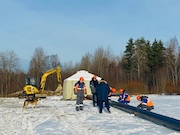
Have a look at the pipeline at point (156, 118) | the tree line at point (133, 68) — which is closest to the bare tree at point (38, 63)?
the tree line at point (133, 68)

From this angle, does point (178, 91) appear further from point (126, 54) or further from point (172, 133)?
point (172, 133)

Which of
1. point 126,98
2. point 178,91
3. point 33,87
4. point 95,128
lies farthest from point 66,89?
point 178,91

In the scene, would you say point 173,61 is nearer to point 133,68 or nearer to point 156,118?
point 133,68

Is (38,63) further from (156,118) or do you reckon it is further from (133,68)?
(156,118)

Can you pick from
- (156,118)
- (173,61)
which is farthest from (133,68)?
(156,118)

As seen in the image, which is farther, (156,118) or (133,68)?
(133,68)

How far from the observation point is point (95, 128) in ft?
33.2

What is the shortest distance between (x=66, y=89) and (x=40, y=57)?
136 feet

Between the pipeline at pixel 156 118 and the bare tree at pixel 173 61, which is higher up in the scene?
the bare tree at pixel 173 61

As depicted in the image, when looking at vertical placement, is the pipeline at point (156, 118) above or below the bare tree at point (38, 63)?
below

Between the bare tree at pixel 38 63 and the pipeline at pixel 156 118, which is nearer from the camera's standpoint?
the pipeline at pixel 156 118

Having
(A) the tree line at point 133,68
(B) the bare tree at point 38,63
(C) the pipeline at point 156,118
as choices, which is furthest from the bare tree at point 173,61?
(C) the pipeline at point 156,118

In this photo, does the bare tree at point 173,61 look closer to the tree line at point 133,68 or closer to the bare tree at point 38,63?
the tree line at point 133,68

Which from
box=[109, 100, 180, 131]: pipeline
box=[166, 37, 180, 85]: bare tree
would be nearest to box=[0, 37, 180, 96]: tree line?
box=[166, 37, 180, 85]: bare tree
